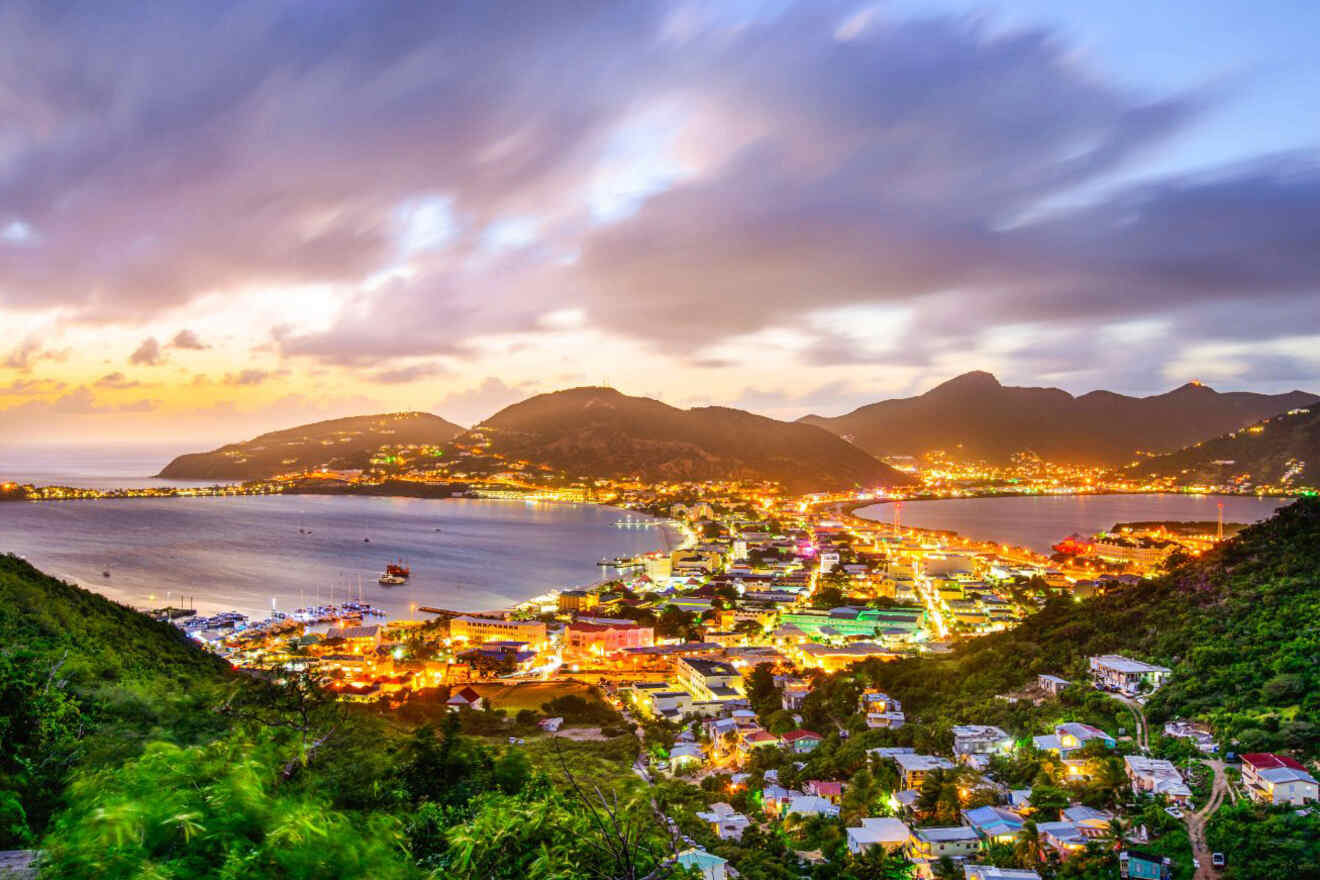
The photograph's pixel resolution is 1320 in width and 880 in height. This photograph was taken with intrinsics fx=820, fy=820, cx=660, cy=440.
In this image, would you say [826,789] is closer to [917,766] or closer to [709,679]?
[917,766]

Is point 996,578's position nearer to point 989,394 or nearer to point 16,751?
point 16,751

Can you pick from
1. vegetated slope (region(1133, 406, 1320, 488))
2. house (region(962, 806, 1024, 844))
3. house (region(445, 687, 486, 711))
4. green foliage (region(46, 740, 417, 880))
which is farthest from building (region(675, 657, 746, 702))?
vegetated slope (region(1133, 406, 1320, 488))

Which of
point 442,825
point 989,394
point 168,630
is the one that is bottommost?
point 168,630

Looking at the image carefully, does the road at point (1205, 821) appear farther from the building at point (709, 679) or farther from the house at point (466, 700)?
the house at point (466, 700)

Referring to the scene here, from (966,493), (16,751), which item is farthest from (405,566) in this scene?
(966,493)

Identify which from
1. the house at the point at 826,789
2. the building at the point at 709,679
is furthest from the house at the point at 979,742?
the building at the point at 709,679
